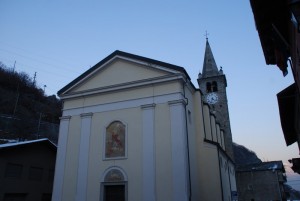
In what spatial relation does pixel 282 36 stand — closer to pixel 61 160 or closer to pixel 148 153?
pixel 148 153

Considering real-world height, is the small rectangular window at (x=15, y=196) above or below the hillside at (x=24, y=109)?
below

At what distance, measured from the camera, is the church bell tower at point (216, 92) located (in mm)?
26592

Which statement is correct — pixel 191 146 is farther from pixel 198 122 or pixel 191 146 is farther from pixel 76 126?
pixel 76 126

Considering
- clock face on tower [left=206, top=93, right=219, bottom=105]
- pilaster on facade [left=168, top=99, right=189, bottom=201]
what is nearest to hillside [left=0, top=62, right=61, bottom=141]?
clock face on tower [left=206, top=93, right=219, bottom=105]

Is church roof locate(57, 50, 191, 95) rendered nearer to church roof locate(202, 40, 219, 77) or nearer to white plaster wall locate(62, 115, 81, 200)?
white plaster wall locate(62, 115, 81, 200)

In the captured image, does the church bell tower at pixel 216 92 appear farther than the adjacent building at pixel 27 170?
Yes

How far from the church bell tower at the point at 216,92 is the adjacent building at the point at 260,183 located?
6.31 meters

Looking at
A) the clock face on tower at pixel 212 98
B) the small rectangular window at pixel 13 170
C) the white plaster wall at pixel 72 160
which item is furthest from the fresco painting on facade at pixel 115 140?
the clock face on tower at pixel 212 98

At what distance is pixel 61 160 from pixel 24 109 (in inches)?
941

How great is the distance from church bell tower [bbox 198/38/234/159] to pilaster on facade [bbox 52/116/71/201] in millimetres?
15991

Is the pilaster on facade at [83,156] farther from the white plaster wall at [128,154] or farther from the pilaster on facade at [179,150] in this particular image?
the pilaster on facade at [179,150]

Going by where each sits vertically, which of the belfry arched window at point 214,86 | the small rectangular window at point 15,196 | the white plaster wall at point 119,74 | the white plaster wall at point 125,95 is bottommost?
the small rectangular window at point 15,196

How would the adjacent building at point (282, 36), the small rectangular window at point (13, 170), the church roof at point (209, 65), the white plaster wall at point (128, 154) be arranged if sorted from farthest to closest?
the church roof at point (209, 65) → the small rectangular window at point (13, 170) → the white plaster wall at point (128, 154) → the adjacent building at point (282, 36)

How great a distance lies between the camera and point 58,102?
41531mm
